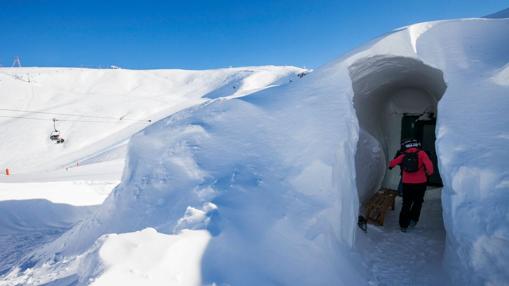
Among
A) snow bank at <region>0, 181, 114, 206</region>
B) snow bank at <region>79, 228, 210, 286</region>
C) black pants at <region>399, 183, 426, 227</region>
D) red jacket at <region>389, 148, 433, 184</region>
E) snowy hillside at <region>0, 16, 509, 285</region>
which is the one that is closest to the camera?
snow bank at <region>79, 228, 210, 286</region>

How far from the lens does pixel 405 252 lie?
434 cm

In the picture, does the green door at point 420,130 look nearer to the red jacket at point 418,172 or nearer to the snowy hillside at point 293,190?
the snowy hillside at point 293,190

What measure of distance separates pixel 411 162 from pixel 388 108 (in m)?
4.68

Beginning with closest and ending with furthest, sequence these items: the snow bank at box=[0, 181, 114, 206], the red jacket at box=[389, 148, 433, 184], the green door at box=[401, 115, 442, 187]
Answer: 1. the red jacket at box=[389, 148, 433, 184]
2. the snow bank at box=[0, 181, 114, 206]
3. the green door at box=[401, 115, 442, 187]

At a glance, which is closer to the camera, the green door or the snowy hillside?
the snowy hillside

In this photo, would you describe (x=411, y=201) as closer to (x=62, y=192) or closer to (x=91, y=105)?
(x=62, y=192)

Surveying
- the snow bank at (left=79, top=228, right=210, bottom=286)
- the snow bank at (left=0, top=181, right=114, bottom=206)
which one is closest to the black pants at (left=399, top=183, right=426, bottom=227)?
the snow bank at (left=79, top=228, right=210, bottom=286)

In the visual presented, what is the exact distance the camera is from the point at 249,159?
4.08 meters

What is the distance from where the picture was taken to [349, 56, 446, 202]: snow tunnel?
18.5 ft

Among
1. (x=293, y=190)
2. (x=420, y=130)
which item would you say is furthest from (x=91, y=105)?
(x=293, y=190)

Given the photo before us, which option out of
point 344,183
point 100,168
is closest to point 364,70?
point 344,183

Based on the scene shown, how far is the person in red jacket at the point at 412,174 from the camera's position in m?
4.88

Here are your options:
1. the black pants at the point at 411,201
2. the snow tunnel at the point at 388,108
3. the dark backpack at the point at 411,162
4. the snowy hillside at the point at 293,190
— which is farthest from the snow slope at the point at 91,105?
the dark backpack at the point at 411,162

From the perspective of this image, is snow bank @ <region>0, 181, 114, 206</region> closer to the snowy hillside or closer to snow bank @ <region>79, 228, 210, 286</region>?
the snowy hillside
